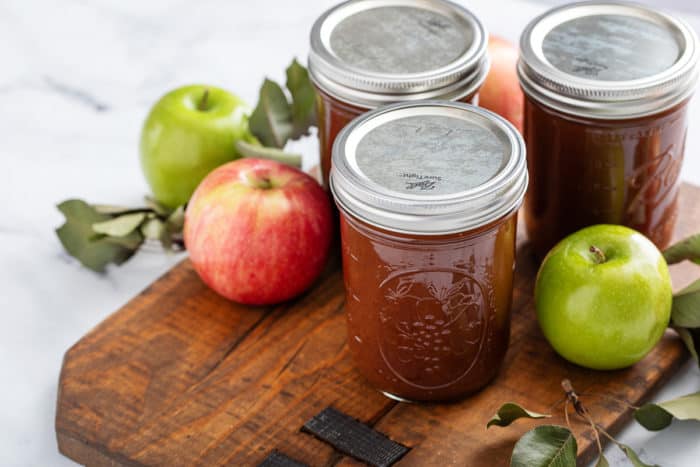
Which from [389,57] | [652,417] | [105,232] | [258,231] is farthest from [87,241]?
[652,417]

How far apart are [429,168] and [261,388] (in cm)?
31

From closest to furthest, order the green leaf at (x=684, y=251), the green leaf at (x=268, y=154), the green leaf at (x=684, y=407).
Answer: the green leaf at (x=684, y=407) < the green leaf at (x=684, y=251) < the green leaf at (x=268, y=154)

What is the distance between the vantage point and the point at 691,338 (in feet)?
4.00

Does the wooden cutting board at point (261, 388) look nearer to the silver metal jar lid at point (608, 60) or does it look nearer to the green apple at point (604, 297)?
the green apple at point (604, 297)

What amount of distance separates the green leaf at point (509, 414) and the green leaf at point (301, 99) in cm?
48

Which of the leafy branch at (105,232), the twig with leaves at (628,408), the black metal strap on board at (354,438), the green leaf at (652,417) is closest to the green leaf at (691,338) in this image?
the twig with leaves at (628,408)

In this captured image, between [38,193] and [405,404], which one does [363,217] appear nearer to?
[405,404]

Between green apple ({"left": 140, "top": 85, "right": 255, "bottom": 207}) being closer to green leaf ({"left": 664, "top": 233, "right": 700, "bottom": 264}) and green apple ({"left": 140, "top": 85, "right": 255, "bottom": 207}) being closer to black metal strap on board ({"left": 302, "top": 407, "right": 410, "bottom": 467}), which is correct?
black metal strap on board ({"left": 302, "top": 407, "right": 410, "bottom": 467})

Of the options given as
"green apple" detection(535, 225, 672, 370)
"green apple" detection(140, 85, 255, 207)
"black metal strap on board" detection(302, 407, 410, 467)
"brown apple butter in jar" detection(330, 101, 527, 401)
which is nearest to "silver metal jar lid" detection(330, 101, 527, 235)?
"brown apple butter in jar" detection(330, 101, 527, 401)

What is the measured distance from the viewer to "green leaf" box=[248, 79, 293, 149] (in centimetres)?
141

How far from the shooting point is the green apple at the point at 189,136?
56.1 inches

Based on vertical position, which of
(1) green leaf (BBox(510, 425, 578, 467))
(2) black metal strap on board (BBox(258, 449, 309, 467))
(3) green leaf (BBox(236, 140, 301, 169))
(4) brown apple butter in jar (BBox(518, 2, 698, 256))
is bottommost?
(2) black metal strap on board (BBox(258, 449, 309, 467))

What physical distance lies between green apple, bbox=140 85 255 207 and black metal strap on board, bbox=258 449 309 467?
0.44 metres

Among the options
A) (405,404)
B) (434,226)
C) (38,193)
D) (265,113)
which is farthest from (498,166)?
(38,193)
